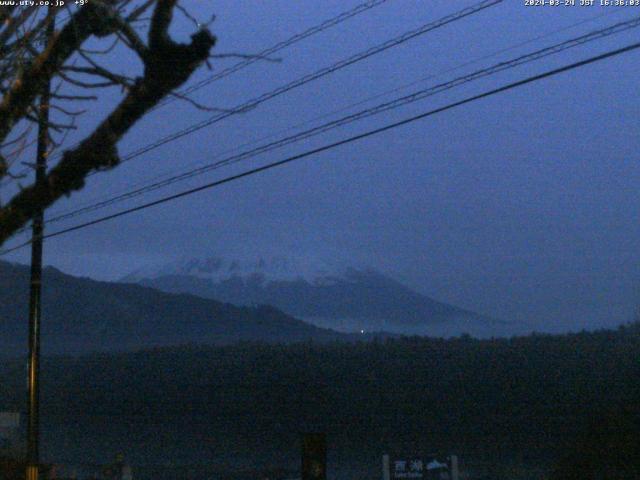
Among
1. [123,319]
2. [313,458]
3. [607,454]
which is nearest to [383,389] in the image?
[607,454]

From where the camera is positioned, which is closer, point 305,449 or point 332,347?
point 305,449

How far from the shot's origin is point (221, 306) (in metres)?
122

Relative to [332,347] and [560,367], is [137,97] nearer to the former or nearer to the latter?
[560,367]

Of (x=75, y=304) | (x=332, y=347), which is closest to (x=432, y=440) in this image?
(x=332, y=347)

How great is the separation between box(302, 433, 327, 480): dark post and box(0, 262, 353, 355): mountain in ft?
296

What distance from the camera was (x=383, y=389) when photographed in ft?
161

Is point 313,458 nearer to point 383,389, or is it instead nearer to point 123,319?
point 383,389

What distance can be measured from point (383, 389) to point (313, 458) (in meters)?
35.9

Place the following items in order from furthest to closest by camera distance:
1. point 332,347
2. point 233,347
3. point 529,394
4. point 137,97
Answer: point 233,347 → point 332,347 → point 529,394 → point 137,97

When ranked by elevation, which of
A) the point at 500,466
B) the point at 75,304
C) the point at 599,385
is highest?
the point at 75,304

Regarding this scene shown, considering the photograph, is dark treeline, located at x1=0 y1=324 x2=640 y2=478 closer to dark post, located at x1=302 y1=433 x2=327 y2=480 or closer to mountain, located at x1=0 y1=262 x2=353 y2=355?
dark post, located at x1=302 y1=433 x2=327 y2=480

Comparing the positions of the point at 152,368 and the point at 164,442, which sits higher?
the point at 152,368

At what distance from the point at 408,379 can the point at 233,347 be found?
682 inches

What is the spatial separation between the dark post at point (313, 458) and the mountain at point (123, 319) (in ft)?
296
